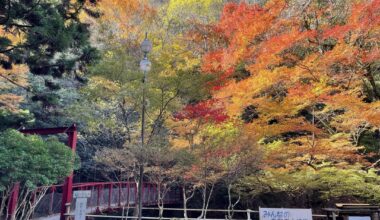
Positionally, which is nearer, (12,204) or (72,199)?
(12,204)

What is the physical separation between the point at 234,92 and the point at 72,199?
6.04m

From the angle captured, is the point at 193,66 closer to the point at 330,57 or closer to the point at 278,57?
the point at 278,57

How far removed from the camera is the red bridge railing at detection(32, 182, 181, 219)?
34.6 ft

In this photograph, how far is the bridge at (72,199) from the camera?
341 inches

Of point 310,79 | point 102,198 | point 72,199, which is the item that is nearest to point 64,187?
point 72,199

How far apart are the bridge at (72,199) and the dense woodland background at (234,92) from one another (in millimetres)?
966

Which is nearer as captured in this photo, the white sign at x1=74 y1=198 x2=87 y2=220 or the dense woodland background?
the white sign at x1=74 y1=198 x2=87 y2=220

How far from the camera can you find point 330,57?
9.16 metres

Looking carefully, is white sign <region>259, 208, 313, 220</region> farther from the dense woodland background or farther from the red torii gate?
the red torii gate

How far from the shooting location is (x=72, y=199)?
9.74m

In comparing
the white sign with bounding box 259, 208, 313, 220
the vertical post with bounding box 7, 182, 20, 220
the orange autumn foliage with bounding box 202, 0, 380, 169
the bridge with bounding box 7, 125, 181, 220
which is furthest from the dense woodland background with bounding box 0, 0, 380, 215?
the white sign with bounding box 259, 208, 313, 220

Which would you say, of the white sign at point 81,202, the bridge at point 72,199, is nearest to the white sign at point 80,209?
the white sign at point 81,202

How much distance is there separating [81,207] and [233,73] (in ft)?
24.6

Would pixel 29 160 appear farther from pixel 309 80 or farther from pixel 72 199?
pixel 309 80
